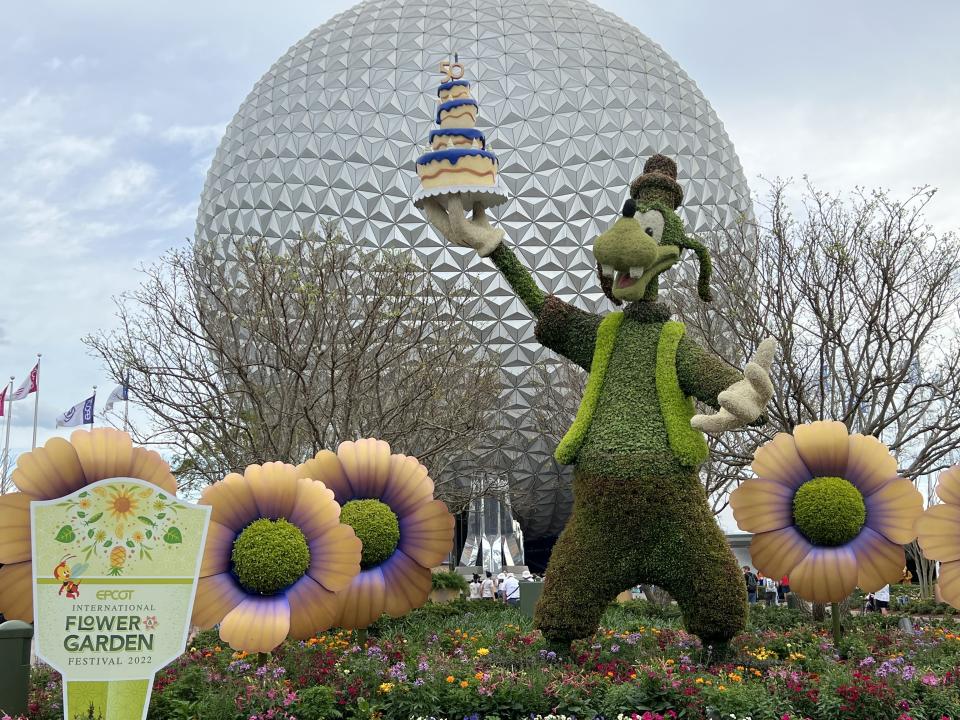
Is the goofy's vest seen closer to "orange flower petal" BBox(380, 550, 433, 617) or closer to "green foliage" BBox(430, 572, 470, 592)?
"orange flower petal" BBox(380, 550, 433, 617)

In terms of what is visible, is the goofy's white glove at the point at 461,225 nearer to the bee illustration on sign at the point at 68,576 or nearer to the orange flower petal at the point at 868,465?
the orange flower petal at the point at 868,465

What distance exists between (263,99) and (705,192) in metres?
12.8

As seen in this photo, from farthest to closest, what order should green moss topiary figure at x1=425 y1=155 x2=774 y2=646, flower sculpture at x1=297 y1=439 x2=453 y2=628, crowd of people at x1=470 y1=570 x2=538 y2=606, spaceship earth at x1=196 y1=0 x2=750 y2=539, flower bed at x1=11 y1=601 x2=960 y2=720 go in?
spaceship earth at x1=196 y1=0 x2=750 y2=539 → crowd of people at x1=470 y1=570 x2=538 y2=606 → flower sculpture at x1=297 y1=439 x2=453 y2=628 → green moss topiary figure at x1=425 y1=155 x2=774 y2=646 → flower bed at x1=11 y1=601 x2=960 y2=720

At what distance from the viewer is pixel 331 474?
852 cm

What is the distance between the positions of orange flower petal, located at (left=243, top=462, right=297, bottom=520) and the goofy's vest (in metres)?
2.24

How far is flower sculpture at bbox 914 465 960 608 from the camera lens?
723 cm

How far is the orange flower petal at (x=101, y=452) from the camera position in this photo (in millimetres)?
6461

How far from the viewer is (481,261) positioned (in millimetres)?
21250

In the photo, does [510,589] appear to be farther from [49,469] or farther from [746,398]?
[49,469]

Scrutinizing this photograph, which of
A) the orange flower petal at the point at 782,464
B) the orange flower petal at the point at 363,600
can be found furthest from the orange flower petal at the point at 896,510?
the orange flower petal at the point at 363,600

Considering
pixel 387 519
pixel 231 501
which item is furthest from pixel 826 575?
pixel 231 501

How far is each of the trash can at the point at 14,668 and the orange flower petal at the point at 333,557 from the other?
215cm

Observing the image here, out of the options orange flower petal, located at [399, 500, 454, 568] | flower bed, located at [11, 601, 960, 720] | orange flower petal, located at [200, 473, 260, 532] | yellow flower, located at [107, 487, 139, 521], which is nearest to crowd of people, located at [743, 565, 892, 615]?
flower bed, located at [11, 601, 960, 720]

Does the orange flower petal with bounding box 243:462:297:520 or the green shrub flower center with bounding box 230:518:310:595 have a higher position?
the orange flower petal with bounding box 243:462:297:520
